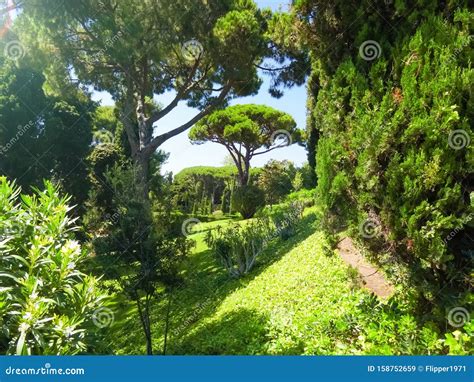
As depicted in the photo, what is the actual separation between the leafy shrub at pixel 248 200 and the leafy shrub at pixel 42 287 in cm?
1947

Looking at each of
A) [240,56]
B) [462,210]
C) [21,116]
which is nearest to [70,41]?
[240,56]

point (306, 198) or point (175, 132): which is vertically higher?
point (175, 132)

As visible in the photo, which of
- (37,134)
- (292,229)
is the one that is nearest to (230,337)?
(292,229)

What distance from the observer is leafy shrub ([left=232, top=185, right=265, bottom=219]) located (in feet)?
76.5

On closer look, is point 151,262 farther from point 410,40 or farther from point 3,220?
point 410,40

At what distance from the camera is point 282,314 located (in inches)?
256

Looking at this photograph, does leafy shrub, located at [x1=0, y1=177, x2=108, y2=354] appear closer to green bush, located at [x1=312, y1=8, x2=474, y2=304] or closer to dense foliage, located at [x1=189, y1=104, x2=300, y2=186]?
green bush, located at [x1=312, y1=8, x2=474, y2=304]

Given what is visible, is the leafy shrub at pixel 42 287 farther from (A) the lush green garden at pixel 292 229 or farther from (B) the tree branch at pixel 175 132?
(B) the tree branch at pixel 175 132

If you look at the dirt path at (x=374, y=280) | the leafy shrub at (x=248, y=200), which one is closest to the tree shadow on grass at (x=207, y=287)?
the dirt path at (x=374, y=280)

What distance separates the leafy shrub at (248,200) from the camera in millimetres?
23328

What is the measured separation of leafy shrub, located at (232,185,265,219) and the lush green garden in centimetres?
899

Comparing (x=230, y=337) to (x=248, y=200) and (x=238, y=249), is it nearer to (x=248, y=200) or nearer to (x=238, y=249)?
(x=238, y=249)

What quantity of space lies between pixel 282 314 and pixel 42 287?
4435 mm

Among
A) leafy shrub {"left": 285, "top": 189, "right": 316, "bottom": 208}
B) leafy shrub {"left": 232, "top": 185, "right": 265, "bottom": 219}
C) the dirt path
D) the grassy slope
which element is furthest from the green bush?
leafy shrub {"left": 232, "top": 185, "right": 265, "bottom": 219}
